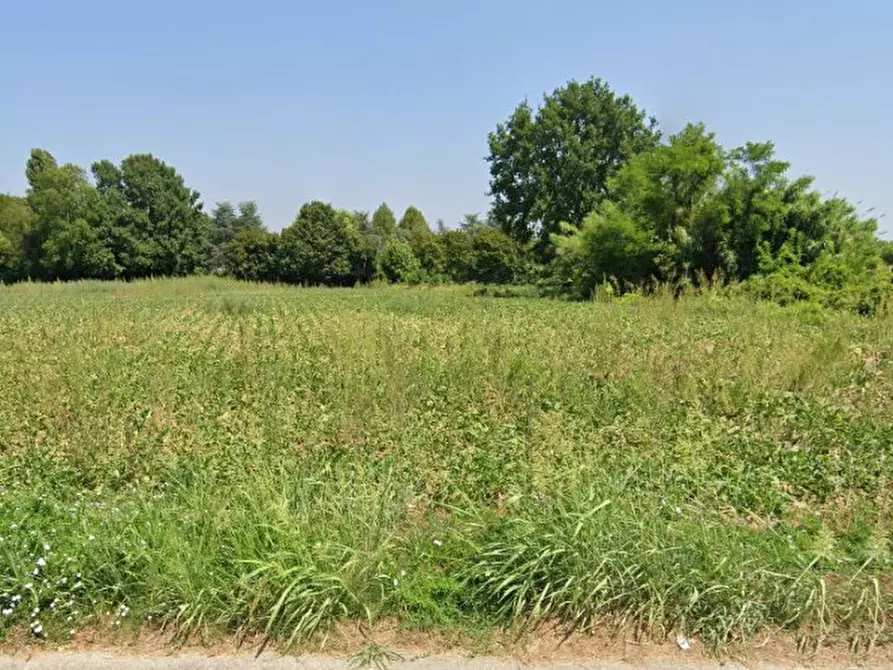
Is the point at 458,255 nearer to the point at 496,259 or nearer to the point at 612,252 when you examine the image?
the point at 496,259

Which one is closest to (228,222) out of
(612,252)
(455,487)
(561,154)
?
(561,154)

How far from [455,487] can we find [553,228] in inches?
1048

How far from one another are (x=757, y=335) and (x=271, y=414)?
21.9 ft

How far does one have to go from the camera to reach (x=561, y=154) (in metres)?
29.1

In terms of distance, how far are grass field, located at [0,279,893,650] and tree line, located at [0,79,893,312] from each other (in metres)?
7.50

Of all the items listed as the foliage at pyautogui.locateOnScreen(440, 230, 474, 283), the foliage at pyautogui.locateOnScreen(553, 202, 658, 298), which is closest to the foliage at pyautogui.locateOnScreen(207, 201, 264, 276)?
the foliage at pyautogui.locateOnScreen(440, 230, 474, 283)

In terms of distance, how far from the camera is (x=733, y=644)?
90.7 inches

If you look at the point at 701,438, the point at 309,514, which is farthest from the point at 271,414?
the point at 701,438

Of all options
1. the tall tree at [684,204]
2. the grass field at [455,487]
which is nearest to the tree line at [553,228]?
the tall tree at [684,204]

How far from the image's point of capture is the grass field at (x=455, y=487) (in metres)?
2.46

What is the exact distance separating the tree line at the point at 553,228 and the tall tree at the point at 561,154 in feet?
0.26

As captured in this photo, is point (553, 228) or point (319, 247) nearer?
point (553, 228)

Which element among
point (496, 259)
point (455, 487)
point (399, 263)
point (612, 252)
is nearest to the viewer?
point (455, 487)

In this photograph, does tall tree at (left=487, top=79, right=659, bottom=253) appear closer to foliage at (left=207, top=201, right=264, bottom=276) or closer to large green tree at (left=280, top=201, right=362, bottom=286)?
large green tree at (left=280, top=201, right=362, bottom=286)
